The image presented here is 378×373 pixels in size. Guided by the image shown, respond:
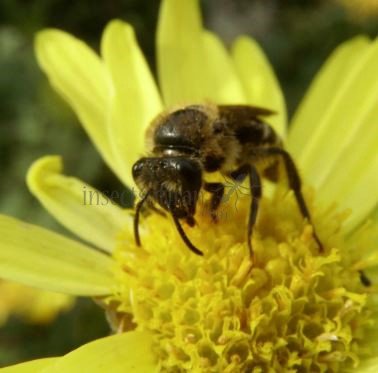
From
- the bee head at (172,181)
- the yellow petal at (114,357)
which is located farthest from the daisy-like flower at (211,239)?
the bee head at (172,181)

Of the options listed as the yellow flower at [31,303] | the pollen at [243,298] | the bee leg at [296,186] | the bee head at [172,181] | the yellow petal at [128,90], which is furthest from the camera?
the yellow flower at [31,303]

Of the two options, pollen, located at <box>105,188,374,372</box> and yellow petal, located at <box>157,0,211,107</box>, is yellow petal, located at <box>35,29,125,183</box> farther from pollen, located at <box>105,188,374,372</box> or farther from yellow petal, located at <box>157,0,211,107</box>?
pollen, located at <box>105,188,374,372</box>

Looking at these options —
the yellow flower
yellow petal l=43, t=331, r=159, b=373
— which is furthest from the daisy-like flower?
the yellow flower

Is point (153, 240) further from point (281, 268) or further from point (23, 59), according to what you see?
point (23, 59)

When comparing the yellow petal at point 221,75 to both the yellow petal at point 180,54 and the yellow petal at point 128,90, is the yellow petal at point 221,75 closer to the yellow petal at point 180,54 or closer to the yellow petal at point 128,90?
the yellow petal at point 180,54

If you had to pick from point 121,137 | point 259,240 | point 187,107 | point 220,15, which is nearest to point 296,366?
point 259,240

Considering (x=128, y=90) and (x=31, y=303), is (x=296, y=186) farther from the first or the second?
(x=31, y=303)
